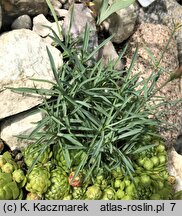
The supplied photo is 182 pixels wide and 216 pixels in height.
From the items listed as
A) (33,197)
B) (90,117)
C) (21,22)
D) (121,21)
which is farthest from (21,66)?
(121,21)

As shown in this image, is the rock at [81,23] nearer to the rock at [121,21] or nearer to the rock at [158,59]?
the rock at [121,21]

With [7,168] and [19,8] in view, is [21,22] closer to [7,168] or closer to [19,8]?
[19,8]

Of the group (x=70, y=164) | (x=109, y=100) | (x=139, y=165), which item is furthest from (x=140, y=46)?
(x=70, y=164)

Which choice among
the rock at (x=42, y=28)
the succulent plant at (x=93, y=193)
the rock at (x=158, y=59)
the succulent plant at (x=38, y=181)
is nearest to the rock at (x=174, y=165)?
the rock at (x=158, y=59)

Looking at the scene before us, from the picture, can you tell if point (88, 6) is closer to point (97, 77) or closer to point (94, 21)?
point (94, 21)

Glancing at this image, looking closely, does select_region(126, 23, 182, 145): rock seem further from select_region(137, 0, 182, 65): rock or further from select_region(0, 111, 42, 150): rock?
select_region(0, 111, 42, 150): rock

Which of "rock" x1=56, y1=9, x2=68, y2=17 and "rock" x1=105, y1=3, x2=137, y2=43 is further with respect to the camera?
"rock" x1=105, y1=3, x2=137, y2=43

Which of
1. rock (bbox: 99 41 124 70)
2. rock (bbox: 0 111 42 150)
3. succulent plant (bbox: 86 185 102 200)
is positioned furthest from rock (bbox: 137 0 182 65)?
succulent plant (bbox: 86 185 102 200)
